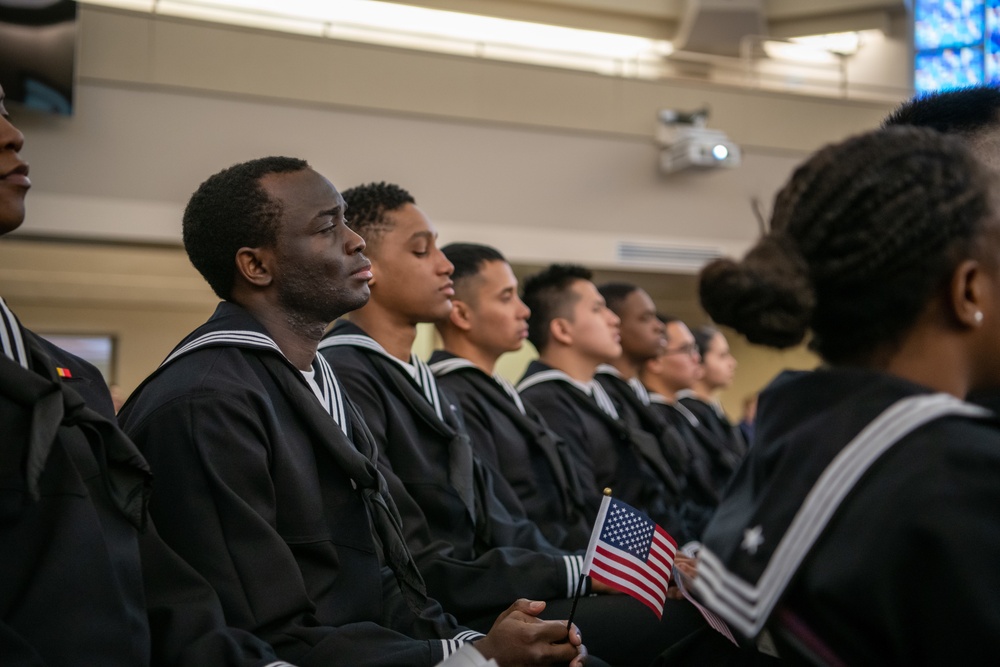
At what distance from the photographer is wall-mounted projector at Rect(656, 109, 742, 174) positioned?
9188 millimetres

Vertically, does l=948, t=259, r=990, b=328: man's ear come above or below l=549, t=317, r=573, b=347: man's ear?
above

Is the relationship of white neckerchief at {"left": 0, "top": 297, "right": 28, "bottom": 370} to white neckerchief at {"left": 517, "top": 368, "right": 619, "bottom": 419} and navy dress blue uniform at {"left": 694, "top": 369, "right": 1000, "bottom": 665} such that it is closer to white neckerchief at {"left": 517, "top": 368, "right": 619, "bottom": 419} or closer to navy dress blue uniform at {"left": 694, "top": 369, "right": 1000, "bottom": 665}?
navy dress blue uniform at {"left": 694, "top": 369, "right": 1000, "bottom": 665}

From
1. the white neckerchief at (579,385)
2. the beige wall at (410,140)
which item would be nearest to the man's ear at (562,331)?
the white neckerchief at (579,385)

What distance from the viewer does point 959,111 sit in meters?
2.23

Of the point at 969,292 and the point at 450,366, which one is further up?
the point at 969,292

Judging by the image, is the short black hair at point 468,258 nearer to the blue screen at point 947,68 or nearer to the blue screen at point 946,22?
the blue screen at point 947,68

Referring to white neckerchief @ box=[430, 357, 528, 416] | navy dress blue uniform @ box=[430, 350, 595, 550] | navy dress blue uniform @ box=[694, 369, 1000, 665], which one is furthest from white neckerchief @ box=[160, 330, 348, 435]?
navy dress blue uniform @ box=[694, 369, 1000, 665]

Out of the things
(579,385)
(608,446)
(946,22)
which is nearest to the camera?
(608,446)

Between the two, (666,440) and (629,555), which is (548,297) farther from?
(629,555)

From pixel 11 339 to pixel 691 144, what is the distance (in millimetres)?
8080

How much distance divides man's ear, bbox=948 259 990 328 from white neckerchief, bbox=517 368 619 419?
121 inches

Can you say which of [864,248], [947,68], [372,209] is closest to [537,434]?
[372,209]

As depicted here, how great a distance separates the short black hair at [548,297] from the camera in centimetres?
479

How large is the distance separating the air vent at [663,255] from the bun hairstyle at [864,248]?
812 cm
